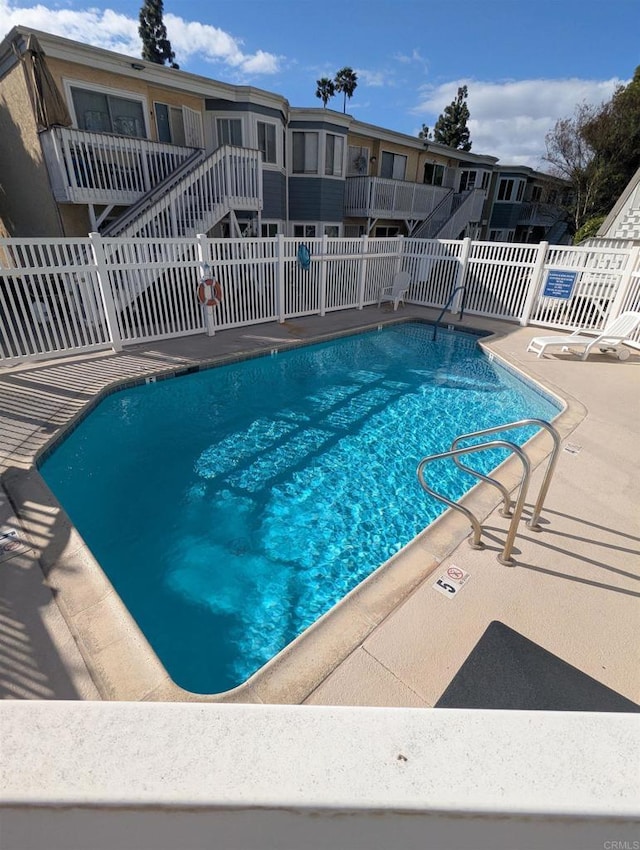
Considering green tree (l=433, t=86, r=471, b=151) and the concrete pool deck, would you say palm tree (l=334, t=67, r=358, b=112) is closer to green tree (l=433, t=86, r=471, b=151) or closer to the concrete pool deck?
green tree (l=433, t=86, r=471, b=151)

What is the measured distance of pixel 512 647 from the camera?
243 centimetres

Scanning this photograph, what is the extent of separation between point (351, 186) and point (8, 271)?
Answer: 1365cm

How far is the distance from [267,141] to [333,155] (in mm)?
2874

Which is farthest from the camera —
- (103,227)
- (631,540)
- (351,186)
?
(351,186)

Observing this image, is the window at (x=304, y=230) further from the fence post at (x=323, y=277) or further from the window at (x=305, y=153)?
the fence post at (x=323, y=277)

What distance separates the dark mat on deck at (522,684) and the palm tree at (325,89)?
5102cm

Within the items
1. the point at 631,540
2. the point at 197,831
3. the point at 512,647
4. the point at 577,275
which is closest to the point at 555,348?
the point at 577,275

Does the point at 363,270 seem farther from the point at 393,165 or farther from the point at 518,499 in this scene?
the point at 393,165

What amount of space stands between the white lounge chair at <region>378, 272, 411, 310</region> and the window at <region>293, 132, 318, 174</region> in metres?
6.01

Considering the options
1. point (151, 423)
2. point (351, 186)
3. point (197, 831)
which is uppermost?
point (351, 186)

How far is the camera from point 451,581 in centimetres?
288

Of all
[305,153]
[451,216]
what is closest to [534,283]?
[305,153]

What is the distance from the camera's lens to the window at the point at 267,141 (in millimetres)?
12898

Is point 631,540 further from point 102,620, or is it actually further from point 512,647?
point 102,620
